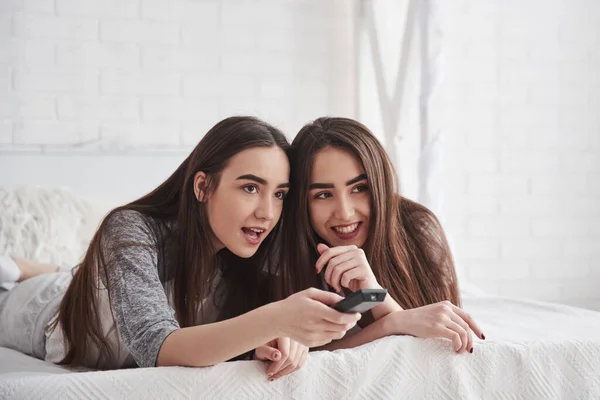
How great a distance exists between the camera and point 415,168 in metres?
3.21

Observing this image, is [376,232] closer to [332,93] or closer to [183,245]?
[183,245]

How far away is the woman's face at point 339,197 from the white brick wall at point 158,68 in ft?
4.85

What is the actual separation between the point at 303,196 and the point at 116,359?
20.6 inches

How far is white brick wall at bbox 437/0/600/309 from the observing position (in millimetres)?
3408

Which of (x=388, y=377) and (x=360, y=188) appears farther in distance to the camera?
(x=360, y=188)

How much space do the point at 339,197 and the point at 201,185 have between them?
0.31 meters

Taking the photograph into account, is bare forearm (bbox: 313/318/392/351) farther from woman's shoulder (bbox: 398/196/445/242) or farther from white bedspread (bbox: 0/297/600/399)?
woman's shoulder (bbox: 398/196/445/242)

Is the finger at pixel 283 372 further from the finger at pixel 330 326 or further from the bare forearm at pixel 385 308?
the bare forearm at pixel 385 308

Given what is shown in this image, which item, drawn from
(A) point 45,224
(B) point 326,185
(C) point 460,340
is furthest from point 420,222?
(A) point 45,224

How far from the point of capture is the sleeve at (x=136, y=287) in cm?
120

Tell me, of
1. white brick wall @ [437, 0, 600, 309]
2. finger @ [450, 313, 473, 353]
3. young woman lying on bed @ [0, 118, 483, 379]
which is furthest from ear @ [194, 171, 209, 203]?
white brick wall @ [437, 0, 600, 309]

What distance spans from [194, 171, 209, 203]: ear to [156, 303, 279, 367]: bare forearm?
0.44 metres

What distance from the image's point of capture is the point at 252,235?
149 cm

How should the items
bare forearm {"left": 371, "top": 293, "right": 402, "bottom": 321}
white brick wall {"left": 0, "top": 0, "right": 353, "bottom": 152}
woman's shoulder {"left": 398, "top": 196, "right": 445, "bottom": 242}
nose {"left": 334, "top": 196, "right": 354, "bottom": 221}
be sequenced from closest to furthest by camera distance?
bare forearm {"left": 371, "top": 293, "right": 402, "bottom": 321} → nose {"left": 334, "top": 196, "right": 354, "bottom": 221} → woman's shoulder {"left": 398, "top": 196, "right": 445, "bottom": 242} → white brick wall {"left": 0, "top": 0, "right": 353, "bottom": 152}
